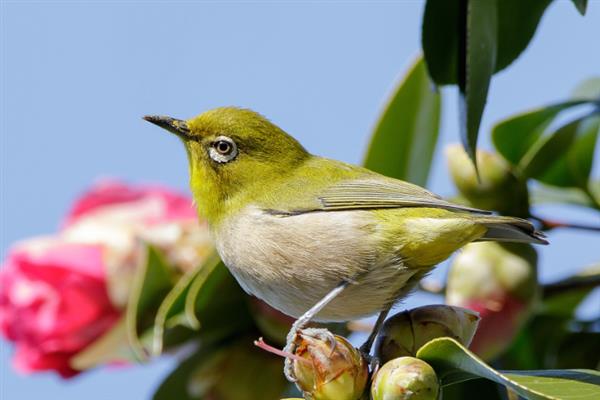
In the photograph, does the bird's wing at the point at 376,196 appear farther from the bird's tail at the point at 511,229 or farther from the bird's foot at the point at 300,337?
the bird's foot at the point at 300,337

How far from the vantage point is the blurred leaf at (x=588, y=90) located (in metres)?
Answer: 3.80

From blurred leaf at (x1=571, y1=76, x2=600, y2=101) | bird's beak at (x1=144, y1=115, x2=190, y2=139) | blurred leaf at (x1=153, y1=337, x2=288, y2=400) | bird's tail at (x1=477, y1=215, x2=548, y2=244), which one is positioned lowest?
blurred leaf at (x1=153, y1=337, x2=288, y2=400)

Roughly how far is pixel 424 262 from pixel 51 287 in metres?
1.41

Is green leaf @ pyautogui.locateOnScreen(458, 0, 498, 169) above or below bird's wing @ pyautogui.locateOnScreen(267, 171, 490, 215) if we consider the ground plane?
above

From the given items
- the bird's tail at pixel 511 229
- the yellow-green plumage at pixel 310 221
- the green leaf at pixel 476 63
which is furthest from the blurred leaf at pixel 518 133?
the green leaf at pixel 476 63

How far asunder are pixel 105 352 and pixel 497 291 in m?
1.35

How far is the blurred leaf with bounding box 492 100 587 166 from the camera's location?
382 cm

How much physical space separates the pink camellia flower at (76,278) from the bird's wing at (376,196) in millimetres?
497

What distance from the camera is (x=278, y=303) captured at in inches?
123

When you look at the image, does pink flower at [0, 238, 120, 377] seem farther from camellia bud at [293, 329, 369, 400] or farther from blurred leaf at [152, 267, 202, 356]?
camellia bud at [293, 329, 369, 400]

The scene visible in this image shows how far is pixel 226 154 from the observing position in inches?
139

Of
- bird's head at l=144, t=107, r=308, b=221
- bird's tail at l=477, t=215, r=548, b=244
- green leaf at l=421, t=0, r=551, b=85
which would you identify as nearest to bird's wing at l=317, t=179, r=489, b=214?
bird's tail at l=477, t=215, r=548, b=244

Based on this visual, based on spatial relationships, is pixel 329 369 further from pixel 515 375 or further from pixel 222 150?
pixel 222 150

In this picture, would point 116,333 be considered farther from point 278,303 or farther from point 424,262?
point 424,262
